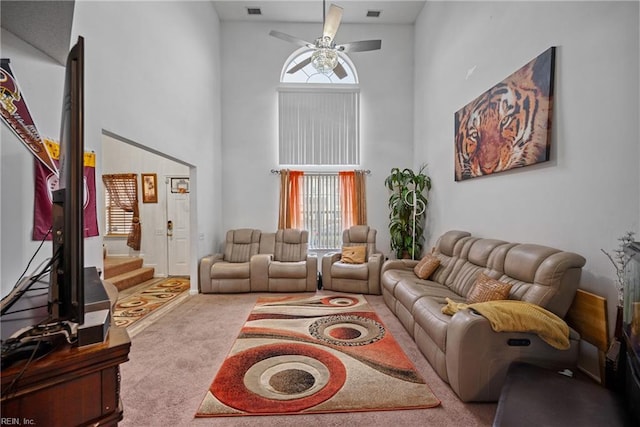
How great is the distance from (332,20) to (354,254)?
3.37 meters

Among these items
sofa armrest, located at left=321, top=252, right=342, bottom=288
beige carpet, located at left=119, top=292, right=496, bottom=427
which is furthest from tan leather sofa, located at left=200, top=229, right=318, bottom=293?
beige carpet, located at left=119, top=292, right=496, bottom=427

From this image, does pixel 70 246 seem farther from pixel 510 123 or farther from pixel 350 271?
pixel 350 271

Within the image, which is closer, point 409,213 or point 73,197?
point 73,197

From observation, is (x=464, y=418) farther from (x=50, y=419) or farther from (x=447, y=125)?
(x=447, y=125)

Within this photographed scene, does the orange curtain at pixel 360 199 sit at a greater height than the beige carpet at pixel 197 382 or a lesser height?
greater

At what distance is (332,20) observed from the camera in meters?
3.19

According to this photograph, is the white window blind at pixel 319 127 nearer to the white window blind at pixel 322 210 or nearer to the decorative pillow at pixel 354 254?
the white window blind at pixel 322 210

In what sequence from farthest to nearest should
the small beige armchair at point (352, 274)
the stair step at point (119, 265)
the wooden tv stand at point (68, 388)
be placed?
the stair step at point (119, 265) < the small beige armchair at point (352, 274) < the wooden tv stand at point (68, 388)

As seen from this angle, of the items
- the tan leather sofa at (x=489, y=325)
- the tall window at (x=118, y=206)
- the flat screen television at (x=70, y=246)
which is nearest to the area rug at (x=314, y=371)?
the tan leather sofa at (x=489, y=325)

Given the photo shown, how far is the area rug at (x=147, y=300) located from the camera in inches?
139

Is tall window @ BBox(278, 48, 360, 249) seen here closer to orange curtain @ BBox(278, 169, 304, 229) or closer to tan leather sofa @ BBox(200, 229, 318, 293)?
orange curtain @ BBox(278, 169, 304, 229)

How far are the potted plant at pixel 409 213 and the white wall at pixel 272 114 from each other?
646 millimetres

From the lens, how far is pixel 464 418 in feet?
5.96

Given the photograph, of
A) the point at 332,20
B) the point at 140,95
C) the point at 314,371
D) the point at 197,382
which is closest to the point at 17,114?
the point at 140,95
